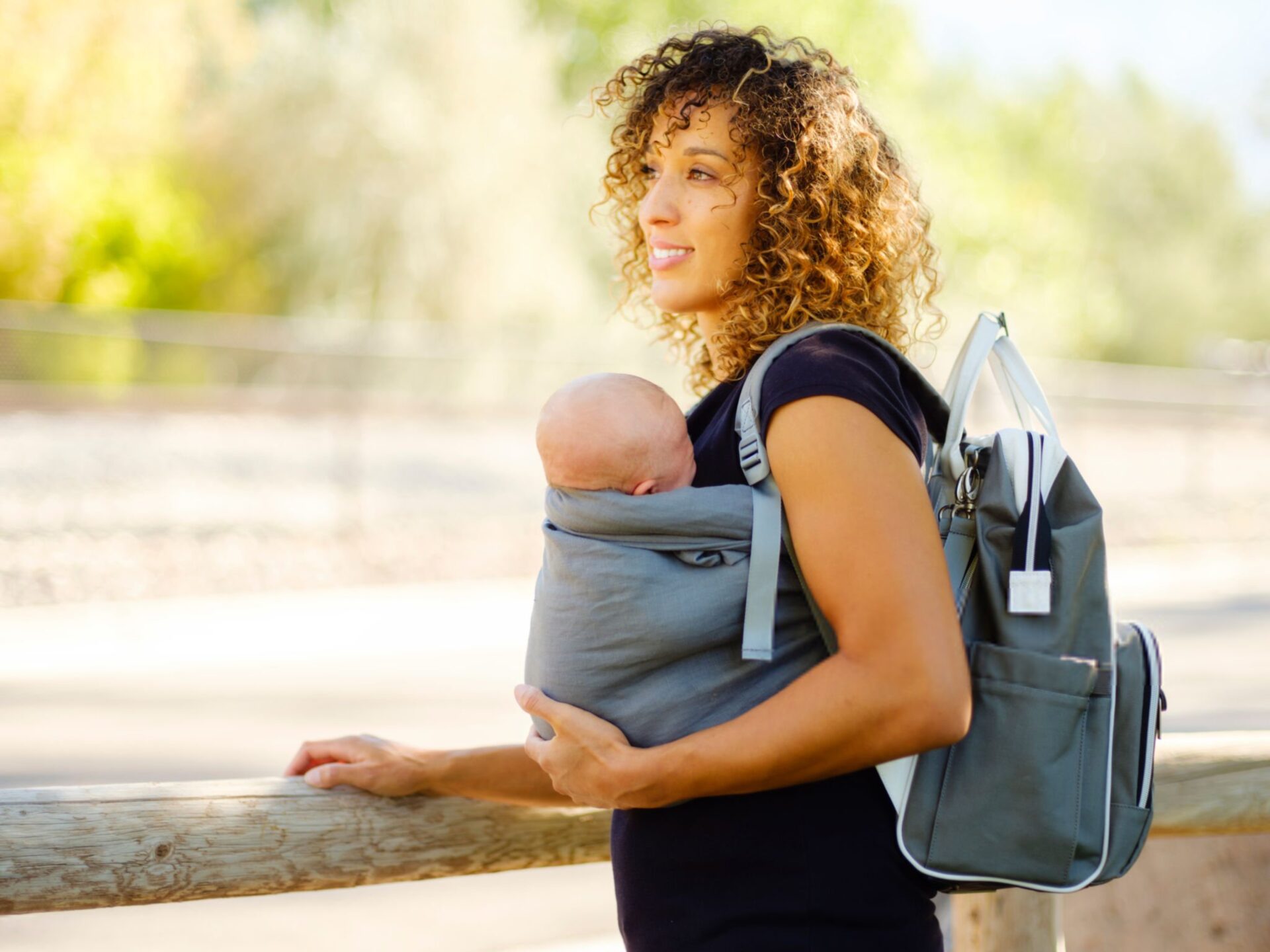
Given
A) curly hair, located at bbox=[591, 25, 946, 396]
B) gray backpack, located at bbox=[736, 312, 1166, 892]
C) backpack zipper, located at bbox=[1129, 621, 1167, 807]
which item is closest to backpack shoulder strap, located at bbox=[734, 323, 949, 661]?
gray backpack, located at bbox=[736, 312, 1166, 892]

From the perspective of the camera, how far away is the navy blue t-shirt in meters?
1.51

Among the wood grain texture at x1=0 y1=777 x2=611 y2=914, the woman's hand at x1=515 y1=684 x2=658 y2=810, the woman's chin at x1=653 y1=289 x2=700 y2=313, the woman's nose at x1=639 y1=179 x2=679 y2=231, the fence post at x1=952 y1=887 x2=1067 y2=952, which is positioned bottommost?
the fence post at x1=952 y1=887 x2=1067 y2=952

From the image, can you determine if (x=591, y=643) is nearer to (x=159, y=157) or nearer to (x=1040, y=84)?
(x=159, y=157)

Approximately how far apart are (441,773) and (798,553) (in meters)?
0.77

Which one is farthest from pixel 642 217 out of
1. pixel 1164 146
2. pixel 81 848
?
pixel 1164 146

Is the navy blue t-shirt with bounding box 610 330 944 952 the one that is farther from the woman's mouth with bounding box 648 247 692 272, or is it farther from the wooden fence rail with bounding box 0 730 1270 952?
the wooden fence rail with bounding box 0 730 1270 952

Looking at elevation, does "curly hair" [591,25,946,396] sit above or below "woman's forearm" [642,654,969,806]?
above

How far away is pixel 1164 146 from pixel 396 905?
163 feet

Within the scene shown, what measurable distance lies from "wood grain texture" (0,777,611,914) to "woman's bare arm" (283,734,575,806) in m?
0.02

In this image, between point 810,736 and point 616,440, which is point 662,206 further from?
point 810,736

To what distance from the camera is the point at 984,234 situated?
2447cm

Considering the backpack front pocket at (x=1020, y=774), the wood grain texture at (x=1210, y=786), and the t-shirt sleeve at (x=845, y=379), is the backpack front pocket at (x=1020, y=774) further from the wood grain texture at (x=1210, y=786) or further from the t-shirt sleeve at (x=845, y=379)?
the wood grain texture at (x=1210, y=786)

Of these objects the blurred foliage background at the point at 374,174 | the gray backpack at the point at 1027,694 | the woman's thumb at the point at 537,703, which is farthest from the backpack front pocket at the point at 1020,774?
the blurred foliage background at the point at 374,174

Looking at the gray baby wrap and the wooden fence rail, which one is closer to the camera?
the gray baby wrap
